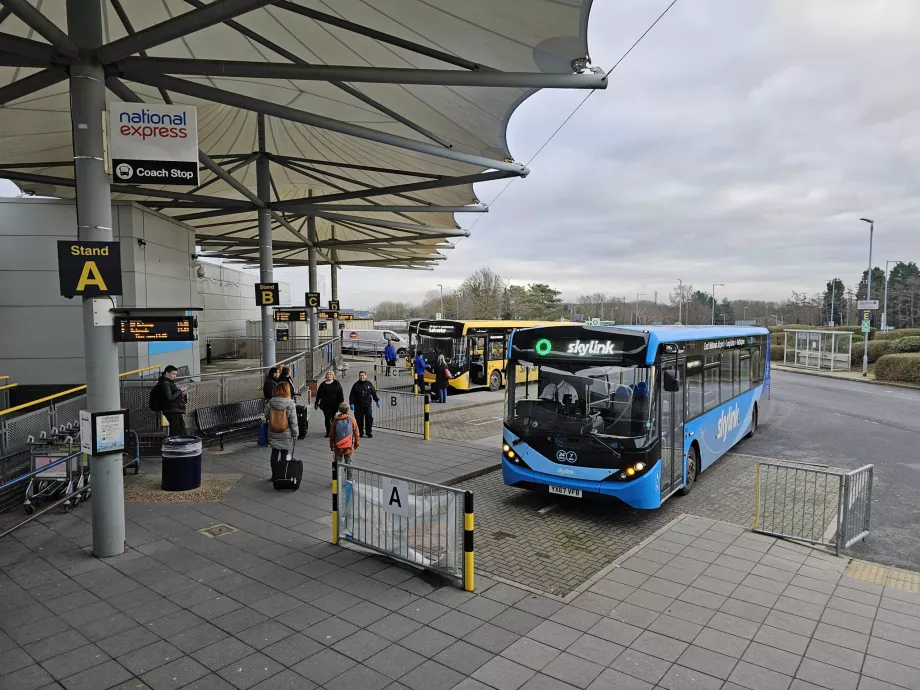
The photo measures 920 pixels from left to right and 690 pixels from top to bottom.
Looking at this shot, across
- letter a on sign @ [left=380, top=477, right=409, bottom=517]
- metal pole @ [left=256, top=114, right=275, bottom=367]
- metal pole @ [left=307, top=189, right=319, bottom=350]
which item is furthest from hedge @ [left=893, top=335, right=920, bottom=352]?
letter a on sign @ [left=380, top=477, right=409, bottom=517]

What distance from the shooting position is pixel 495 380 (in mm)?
25375

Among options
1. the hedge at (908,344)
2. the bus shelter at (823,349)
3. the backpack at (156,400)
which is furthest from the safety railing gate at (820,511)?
the bus shelter at (823,349)

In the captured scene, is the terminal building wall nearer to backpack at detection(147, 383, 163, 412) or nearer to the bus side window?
backpack at detection(147, 383, 163, 412)

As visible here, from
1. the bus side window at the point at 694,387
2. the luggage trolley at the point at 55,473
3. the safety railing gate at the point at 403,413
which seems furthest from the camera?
the safety railing gate at the point at 403,413

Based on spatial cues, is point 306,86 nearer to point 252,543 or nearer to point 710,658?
point 252,543

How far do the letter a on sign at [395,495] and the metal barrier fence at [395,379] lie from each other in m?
18.1

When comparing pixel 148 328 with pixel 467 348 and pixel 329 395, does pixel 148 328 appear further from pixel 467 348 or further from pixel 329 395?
pixel 467 348

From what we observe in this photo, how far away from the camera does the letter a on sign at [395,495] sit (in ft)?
21.0

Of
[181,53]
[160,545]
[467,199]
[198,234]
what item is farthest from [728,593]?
[198,234]

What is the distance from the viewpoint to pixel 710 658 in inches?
192

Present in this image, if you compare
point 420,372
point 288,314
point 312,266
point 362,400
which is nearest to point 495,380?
point 420,372

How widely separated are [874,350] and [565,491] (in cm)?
3787

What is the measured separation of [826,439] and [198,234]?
103ft

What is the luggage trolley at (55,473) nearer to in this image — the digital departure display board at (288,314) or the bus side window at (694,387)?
the bus side window at (694,387)
